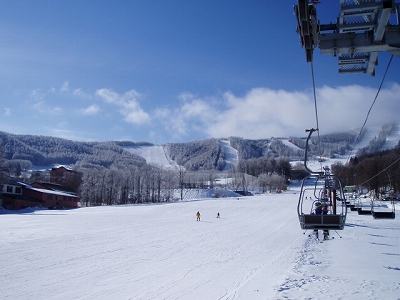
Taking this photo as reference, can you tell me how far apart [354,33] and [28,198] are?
7503 centimetres

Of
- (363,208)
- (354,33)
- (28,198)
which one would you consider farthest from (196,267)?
(28,198)

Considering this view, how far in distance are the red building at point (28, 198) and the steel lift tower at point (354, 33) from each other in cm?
7031

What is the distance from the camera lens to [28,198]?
70.4m

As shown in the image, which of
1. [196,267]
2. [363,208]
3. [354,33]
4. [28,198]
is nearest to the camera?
[354,33]

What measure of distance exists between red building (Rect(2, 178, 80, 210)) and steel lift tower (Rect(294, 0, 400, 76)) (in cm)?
7031

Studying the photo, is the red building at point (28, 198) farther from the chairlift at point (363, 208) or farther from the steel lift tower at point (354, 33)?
the steel lift tower at point (354, 33)

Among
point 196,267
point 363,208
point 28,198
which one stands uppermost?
point 28,198

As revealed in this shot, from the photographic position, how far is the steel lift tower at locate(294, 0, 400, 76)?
227 inches

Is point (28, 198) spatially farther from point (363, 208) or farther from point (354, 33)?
point (354, 33)

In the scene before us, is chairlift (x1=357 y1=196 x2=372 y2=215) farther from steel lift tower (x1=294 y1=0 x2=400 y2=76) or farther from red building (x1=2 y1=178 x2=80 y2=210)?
red building (x1=2 y1=178 x2=80 y2=210)

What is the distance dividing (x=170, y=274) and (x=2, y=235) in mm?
18821

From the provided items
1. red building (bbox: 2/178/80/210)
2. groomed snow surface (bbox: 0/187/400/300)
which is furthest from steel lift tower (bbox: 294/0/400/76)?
red building (bbox: 2/178/80/210)

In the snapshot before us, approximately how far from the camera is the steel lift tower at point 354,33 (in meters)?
5.75

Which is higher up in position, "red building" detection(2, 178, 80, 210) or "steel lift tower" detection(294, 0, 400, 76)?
"steel lift tower" detection(294, 0, 400, 76)
